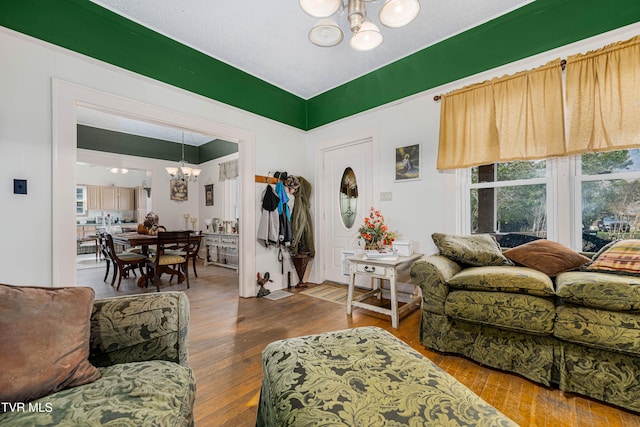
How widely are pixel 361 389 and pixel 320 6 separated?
6.33 feet

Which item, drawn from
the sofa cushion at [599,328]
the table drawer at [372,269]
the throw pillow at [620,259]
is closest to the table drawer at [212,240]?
the table drawer at [372,269]

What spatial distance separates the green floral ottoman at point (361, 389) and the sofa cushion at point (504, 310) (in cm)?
89

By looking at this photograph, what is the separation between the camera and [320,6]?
5.07 feet

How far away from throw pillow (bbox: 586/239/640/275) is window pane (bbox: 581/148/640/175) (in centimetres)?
65

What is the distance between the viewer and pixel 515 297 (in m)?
1.69

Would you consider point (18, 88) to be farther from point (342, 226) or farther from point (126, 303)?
point (342, 226)

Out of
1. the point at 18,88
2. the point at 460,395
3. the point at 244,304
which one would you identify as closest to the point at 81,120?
the point at 18,88

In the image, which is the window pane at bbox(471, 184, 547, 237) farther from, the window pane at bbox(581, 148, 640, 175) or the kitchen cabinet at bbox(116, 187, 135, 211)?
the kitchen cabinet at bbox(116, 187, 135, 211)

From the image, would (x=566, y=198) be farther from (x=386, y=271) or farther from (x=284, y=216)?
(x=284, y=216)

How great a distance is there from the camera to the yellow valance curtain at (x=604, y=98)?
6.39 ft

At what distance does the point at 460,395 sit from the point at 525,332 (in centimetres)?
117

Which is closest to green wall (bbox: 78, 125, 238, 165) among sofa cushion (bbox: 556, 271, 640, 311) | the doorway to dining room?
the doorway to dining room

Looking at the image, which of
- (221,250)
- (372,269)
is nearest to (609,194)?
Result: (372,269)

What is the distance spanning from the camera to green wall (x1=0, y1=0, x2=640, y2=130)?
212cm
